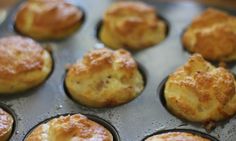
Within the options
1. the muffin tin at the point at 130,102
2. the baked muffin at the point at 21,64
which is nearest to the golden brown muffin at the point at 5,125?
the muffin tin at the point at 130,102

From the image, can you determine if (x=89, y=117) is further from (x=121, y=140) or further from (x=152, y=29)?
(x=152, y=29)

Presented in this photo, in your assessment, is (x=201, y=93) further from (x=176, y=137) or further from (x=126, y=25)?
(x=126, y=25)

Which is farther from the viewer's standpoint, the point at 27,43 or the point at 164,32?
the point at 164,32

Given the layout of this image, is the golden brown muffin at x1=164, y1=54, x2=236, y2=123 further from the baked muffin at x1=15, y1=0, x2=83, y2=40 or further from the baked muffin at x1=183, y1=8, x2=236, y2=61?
the baked muffin at x1=15, y1=0, x2=83, y2=40

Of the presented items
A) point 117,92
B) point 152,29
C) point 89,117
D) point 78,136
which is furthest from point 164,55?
point 78,136

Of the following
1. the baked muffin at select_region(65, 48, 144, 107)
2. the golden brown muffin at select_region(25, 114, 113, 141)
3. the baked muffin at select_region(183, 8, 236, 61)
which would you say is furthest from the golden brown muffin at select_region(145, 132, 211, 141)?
the baked muffin at select_region(183, 8, 236, 61)

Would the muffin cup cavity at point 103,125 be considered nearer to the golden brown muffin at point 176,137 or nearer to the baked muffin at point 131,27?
the golden brown muffin at point 176,137
